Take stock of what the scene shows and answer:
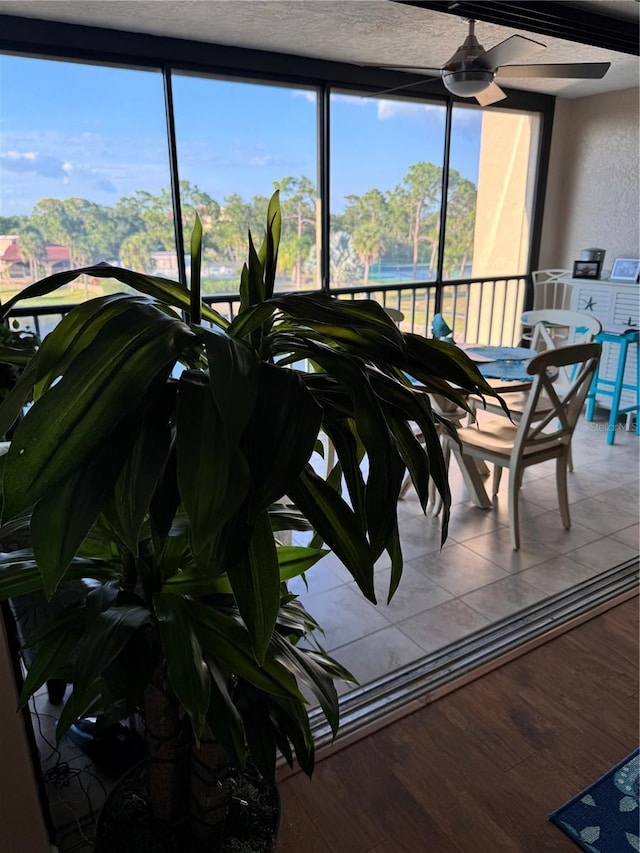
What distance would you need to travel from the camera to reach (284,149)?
4000mm

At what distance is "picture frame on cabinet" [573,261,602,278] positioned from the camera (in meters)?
4.45

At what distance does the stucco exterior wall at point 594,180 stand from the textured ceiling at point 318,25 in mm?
760

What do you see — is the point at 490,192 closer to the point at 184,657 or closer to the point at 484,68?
the point at 484,68

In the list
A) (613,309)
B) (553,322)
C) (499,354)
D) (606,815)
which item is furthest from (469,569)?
(613,309)

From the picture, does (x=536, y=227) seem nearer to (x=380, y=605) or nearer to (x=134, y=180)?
(x=134, y=180)

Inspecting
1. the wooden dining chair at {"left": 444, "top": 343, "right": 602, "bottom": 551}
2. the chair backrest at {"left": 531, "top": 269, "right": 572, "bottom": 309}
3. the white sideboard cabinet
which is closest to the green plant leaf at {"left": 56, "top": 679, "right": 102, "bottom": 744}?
the wooden dining chair at {"left": 444, "top": 343, "right": 602, "bottom": 551}

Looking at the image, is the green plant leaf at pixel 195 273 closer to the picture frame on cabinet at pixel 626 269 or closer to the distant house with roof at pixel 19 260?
the distant house with roof at pixel 19 260

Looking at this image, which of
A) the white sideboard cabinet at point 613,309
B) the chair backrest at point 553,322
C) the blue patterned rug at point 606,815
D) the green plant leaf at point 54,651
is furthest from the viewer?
the white sideboard cabinet at point 613,309

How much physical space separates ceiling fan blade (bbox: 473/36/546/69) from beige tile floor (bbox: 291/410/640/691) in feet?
6.62

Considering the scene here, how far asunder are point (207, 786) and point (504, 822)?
2.62 feet

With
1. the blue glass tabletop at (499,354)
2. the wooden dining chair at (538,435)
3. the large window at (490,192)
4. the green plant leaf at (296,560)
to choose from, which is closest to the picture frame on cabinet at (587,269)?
the large window at (490,192)

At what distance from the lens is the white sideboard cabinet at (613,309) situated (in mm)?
4129

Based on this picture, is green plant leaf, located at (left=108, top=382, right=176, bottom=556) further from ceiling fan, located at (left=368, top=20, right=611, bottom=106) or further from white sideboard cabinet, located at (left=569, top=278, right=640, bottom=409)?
white sideboard cabinet, located at (left=569, top=278, right=640, bottom=409)

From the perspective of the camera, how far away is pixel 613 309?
4.24 m
